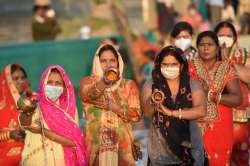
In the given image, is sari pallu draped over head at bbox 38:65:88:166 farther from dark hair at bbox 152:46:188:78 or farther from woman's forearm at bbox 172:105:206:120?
woman's forearm at bbox 172:105:206:120

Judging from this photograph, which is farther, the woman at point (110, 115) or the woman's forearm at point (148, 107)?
the woman at point (110, 115)

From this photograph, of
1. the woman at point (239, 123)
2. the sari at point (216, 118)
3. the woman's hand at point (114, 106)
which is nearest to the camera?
the woman's hand at point (114, 106)

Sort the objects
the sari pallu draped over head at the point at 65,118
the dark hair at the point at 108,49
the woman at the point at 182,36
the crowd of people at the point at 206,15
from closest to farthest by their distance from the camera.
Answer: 1. the sari pallu draped over head at the point at 65,118
2. the dark hair at the point at 108,49
3. the woman at the point at 182,36
4. the crowd of people at the point at 206,15

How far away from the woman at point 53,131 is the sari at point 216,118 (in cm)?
112

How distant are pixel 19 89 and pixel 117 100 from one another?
4.14ft

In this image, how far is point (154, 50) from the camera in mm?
15203

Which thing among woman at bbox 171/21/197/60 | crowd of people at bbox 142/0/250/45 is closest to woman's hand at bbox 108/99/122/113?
woman at bbox 171/21/197/60

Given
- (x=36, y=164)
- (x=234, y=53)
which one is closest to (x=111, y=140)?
(x=36, y=164)

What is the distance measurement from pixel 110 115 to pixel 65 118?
401mm

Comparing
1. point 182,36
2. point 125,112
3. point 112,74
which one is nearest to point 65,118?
point 125,112

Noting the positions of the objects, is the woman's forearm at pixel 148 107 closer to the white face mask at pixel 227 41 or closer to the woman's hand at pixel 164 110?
the woman's hand at pixel 164 110

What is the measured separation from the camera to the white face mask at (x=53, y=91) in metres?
7.05

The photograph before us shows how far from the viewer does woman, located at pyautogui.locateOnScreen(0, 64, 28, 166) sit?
732 cm

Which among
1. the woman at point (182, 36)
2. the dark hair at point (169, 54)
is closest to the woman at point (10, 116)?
the dark hair at point (169, 54)
